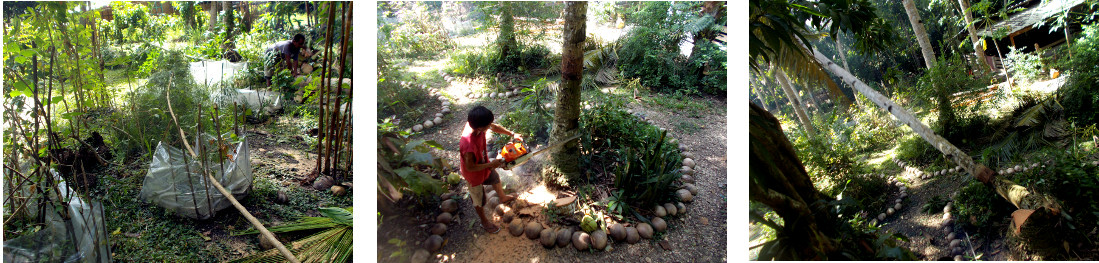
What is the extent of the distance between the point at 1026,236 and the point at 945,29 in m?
1.42

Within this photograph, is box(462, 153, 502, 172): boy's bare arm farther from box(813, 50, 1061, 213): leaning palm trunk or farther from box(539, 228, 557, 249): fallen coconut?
box(813, 50, 1061, 213): leaning palm trunk

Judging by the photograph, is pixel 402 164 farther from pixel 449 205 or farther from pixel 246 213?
pixel 246 213

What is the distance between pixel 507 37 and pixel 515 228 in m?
0.68

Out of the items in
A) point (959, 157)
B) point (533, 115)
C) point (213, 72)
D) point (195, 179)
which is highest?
point (213, 72)

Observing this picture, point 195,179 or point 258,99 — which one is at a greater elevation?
point 258,99

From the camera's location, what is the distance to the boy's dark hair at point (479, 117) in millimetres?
1344

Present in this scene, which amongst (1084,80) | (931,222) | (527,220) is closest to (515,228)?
(527,220)

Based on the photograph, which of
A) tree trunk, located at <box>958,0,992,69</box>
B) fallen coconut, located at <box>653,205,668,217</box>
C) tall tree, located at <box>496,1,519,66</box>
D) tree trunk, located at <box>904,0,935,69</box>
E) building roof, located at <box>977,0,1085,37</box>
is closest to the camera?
fallen coconut, located at <box>653,205,668,217</box>

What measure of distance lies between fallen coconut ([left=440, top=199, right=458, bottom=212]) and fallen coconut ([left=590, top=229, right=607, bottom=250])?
43cm

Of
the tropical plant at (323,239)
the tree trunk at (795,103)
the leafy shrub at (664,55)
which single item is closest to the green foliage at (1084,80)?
the tree trunk at (795,103)

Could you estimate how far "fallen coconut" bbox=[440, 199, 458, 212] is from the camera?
1.32 meters

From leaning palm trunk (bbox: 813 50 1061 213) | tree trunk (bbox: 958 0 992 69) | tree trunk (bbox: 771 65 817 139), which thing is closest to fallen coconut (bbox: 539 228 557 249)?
tree trunk (bbox: 771 65 817 139)

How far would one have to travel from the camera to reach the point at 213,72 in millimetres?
1321

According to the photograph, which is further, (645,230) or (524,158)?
(524,158)
